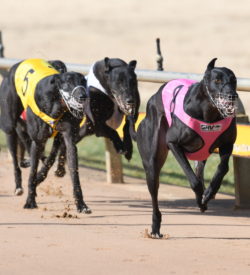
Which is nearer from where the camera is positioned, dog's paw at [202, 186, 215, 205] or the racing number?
dog's paw at [202, 186, 215, 205]

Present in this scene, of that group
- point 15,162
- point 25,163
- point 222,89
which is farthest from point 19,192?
point 222,89

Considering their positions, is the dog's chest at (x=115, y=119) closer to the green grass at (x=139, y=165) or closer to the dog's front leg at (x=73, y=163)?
the dog's front leg at (x=73, y=163)

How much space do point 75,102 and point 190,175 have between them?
2007 mm

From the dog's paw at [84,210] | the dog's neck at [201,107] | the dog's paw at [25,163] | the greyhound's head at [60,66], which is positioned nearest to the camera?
the dog's neck at [201,107]

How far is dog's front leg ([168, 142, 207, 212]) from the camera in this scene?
7.91 m

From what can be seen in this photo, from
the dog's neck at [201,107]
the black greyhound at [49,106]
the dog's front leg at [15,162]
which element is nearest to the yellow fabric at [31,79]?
the black greyhound at [49,106]

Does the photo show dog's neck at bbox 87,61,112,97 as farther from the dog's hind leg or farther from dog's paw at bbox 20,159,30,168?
the dog's hind leg

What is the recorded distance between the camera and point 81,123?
425 inches

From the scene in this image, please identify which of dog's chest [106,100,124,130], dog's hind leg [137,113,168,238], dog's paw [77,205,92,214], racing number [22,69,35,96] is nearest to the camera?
dog's hind leg [137,113,168,238]

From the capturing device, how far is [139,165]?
41.9 feet

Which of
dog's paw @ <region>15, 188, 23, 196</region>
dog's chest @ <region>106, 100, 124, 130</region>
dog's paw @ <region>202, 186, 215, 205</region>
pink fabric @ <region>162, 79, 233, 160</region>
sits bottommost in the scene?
dog's paw @ <region>15, 188, 23, 196</region>

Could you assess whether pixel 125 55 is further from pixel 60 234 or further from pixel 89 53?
pixel 60 234

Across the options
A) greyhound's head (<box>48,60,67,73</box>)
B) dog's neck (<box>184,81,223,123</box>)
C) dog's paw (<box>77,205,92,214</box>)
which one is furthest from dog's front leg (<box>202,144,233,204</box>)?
greyhound's head (<box>48,60,67,73</box>)

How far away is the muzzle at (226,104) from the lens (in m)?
7.77
